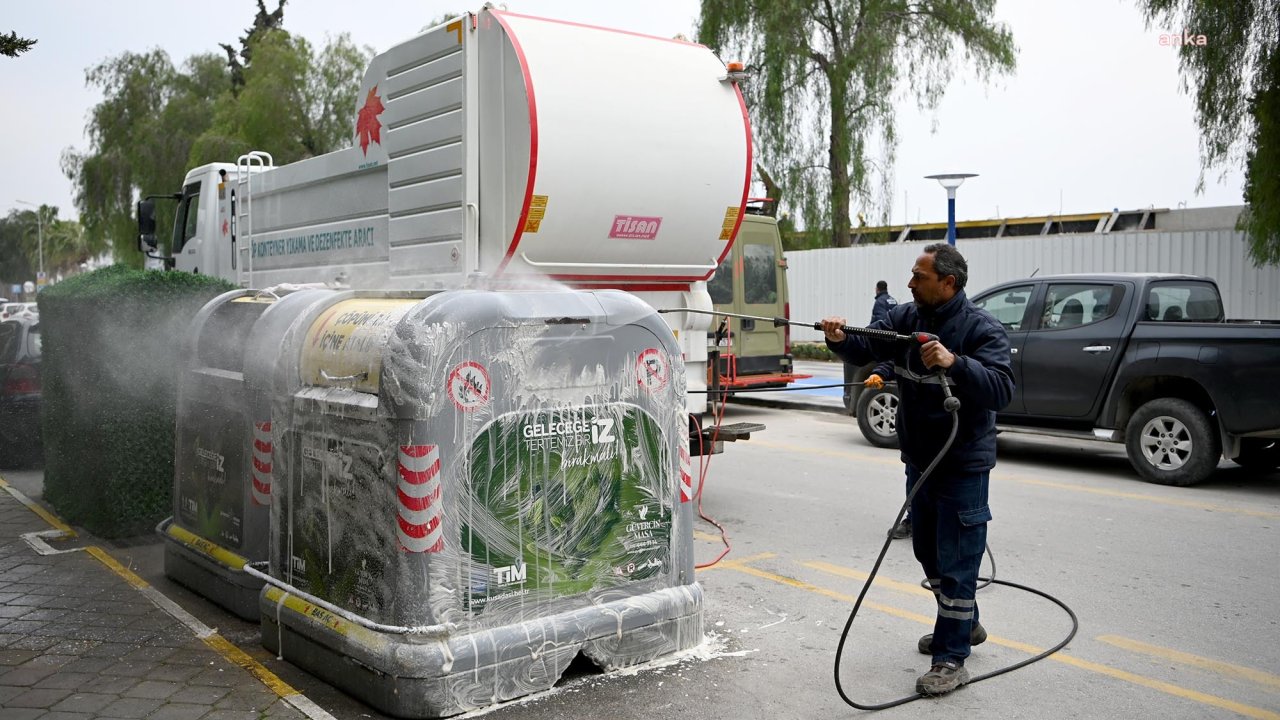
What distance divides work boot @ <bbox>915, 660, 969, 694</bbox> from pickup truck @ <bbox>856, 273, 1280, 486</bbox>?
19.4 ft

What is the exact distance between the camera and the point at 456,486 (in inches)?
180

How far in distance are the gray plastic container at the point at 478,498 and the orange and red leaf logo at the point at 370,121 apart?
2662 mm

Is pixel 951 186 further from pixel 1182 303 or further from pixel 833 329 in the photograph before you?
pixel 833 329

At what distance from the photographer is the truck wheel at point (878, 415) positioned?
12133 millimetres

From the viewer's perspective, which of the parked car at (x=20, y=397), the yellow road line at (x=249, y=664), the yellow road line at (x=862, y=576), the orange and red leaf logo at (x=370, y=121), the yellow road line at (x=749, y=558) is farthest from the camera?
the parked car at (x=20, y=397)

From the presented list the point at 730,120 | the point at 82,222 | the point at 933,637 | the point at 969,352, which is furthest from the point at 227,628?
the point at 82,222

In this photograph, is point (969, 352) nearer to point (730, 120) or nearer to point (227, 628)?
point (730, 120)

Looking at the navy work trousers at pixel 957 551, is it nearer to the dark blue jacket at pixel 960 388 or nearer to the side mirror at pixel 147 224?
the dark blue jacket at pixel 960 388

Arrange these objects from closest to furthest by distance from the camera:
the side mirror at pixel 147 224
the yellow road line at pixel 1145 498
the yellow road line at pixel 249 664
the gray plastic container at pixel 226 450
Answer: the yellow road line at pixel 249 664, the gray plastic container at pixel 226 450, the yellow road line at pixel 1145 498, the side mirror at pixel 147 224

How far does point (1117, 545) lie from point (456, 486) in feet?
17.3

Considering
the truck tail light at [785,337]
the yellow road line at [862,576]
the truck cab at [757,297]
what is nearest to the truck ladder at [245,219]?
the truck cab at [757,297]

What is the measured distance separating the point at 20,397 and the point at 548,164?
24.7 ft

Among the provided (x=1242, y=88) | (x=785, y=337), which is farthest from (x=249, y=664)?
(x=1242, y=88)

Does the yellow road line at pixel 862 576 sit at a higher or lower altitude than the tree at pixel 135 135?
lower
